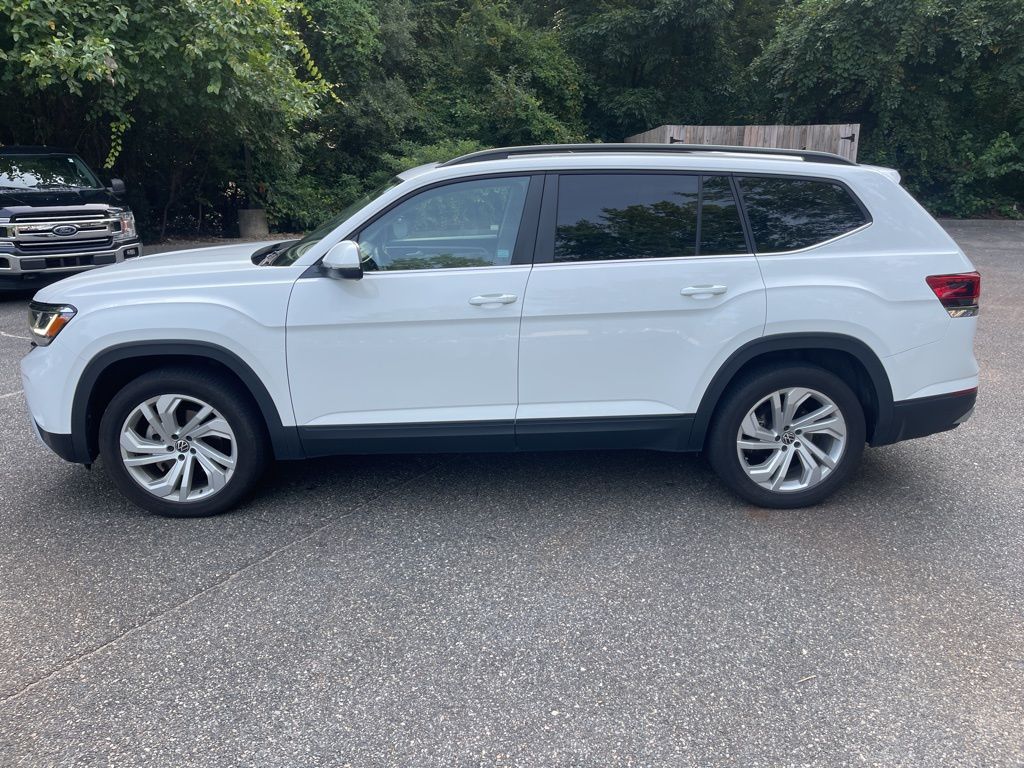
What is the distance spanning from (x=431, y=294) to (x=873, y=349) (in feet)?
7.44

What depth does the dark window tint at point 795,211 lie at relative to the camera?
4145mm

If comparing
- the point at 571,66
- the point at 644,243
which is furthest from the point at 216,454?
the point at 571,66

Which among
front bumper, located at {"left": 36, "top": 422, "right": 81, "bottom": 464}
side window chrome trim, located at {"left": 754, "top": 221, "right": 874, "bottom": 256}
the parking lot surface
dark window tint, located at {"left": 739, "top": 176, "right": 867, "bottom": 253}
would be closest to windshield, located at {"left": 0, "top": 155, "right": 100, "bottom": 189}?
the parking lot surface

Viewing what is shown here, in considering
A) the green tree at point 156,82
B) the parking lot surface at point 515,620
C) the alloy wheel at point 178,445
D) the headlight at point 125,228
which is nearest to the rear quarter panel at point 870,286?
the parking lot surface at point 515,620

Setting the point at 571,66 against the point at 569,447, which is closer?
the point at 569,447

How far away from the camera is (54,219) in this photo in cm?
986

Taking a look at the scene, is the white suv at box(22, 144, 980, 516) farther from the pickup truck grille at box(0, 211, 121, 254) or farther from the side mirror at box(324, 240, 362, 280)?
the pickup truck grille at box(0, 211, 121, 254)

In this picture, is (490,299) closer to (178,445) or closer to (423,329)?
(423,329)

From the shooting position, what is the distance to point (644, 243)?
13.4 feet

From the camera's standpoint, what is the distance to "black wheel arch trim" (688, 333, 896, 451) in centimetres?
406

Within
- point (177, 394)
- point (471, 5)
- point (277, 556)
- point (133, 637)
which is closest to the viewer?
point (133, 637)

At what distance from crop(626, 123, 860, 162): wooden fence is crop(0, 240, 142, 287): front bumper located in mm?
8960

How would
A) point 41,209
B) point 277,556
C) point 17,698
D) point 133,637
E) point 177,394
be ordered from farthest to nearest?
1. point 41,209
2. point 177,394
3. point 277,556
4. point 133,637
5. point 17,698

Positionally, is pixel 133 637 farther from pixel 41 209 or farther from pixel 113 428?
pixel 41 209
